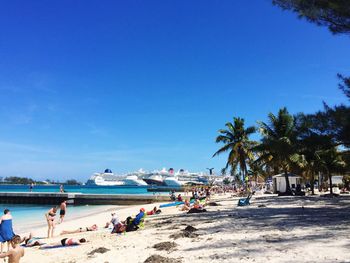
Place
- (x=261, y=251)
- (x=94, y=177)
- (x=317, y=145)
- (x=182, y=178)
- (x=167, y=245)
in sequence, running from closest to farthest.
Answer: (x=261, y=251) < (x=167, y=245) < (x=317, y=145) < (x=182, y=178) < (x=94, y=177)

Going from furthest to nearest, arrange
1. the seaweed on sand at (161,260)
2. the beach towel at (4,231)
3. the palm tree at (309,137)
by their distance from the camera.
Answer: the palm tree at (309,137)
the beach towel at (4,231)
the seaweed on sand at (161,260)

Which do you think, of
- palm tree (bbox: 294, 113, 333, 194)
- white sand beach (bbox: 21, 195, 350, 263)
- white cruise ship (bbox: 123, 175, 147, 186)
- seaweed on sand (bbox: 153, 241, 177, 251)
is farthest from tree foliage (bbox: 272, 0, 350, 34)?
white cruise ship (bbox: 123, 175, 147, 186)

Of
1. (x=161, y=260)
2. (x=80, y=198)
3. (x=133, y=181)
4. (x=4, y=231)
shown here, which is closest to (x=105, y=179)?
(x=133, y=181)

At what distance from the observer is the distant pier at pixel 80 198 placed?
44469 millimetres

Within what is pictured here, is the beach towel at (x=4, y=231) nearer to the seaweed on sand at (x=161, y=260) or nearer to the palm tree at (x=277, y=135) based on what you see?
the seaweed on sand at (x=161, y=260)

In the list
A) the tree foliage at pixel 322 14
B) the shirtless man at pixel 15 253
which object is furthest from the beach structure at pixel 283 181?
the shirtless man at pixel 15 253

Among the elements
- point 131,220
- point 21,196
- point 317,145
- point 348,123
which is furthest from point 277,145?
point 21,196

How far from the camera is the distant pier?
44469 millimetres

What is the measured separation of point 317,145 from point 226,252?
1071 cm

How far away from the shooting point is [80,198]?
1886 inches

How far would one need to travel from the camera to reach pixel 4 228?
1052cm

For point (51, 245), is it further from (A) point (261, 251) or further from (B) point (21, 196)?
(B) point (21, 196)

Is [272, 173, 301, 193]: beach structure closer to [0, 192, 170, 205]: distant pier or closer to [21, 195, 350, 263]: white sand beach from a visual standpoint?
[0, 192, 170, 205]: distant pier

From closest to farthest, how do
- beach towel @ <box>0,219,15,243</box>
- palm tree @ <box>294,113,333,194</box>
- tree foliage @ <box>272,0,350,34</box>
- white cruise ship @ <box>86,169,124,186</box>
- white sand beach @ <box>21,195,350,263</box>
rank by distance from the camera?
1. white sand beach @ <box>21,195,350,263</box>
2. beach towel @ <box>0,219,15,243</box>
3. tree foliage @ <box>272,0,350,34</box>
4. palm tree @ <box>294,113,333,194</box>
5. white cruise ship @ <box>86,169,124,186</box>
